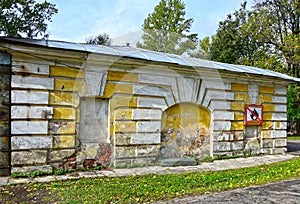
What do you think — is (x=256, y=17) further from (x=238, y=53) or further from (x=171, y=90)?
(x=171, y=90)

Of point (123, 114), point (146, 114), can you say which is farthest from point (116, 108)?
point (146, 114)

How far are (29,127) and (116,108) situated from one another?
6.77 feet

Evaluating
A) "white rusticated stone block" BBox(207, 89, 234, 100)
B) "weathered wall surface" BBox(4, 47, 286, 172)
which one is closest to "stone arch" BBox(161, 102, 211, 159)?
"weathered wall surface" BBox(4, 47, 286, 172)

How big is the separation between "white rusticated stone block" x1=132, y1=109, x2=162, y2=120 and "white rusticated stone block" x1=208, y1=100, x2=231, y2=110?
1843 mm

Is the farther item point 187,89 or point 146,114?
point 187,89

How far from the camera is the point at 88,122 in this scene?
6.94m

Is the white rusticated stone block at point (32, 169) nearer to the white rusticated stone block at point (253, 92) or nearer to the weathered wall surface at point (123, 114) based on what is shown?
the weathered wall surface at point (123, 114)

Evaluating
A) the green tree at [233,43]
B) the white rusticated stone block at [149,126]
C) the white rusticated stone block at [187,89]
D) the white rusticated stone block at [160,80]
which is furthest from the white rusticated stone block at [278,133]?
the green tree at [233,43]

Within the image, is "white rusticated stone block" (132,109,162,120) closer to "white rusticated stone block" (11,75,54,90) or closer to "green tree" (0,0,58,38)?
"white rusticated stone block" (11,75,54,90)

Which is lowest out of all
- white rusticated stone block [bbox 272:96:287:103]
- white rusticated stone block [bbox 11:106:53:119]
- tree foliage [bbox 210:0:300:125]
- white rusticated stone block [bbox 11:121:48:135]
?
white rusticated stone block [bbox 11:121:48:135]

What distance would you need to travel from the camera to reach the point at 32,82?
6.11 metres

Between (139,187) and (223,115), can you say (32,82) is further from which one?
(223,115)

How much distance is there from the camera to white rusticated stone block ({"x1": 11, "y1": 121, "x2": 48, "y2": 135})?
5926 mm

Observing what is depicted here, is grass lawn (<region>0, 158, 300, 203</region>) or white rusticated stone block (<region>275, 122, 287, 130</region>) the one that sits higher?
white rusticated stone block (<region>275, 122, 287, 130</region>)
